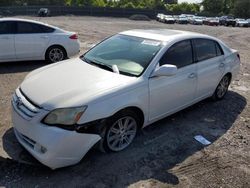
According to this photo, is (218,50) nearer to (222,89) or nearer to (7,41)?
(222,89)

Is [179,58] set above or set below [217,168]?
above

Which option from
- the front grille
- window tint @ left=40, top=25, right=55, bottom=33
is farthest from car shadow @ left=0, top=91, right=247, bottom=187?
window tint @ left=40, top=25, right=55, bottom=33

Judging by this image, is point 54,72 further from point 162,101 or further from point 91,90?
point 162,101

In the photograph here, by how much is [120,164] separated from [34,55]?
233 inches

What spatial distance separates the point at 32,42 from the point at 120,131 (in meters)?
5.63

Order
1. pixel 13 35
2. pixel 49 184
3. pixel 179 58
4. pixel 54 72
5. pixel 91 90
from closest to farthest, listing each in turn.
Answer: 1. pixel 49 184
2. pixel 91 90
3. pixel 54 72
4. pixel 179 58
5. pixel 13 35

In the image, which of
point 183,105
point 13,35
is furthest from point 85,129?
point 13,35

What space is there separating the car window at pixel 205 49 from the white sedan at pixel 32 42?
4918 millimetres

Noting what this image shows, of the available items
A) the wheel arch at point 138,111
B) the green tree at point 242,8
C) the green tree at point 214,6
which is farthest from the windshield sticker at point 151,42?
the green tree at point 214,6

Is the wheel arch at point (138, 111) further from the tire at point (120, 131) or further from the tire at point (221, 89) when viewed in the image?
the tire at point (221, 89)

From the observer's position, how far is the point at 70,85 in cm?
413

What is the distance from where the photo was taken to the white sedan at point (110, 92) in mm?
3648

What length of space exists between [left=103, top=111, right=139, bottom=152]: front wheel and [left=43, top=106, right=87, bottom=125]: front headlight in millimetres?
505

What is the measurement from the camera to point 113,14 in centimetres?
6166
